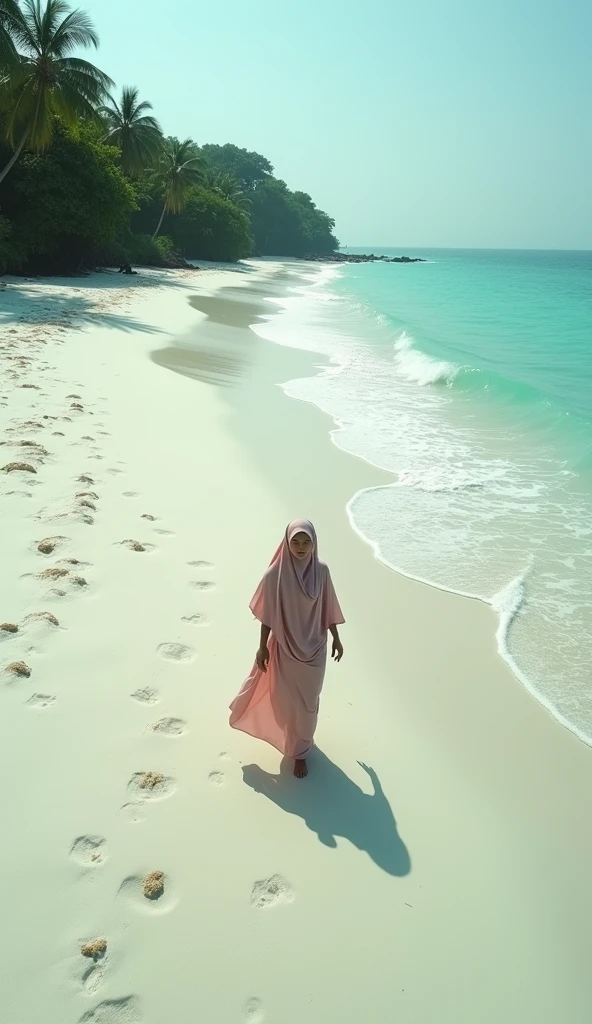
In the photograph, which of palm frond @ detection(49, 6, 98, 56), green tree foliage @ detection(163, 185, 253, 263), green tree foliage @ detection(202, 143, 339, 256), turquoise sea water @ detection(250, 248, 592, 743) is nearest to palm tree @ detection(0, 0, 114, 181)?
palm frond @ detection(49, 6, 98, 56)

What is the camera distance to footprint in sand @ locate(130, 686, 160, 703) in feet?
12.0

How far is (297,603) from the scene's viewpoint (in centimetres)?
317

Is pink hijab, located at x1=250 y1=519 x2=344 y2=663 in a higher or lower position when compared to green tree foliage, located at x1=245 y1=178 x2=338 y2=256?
lower

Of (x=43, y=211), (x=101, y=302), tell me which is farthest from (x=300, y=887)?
(x=43, y=211)

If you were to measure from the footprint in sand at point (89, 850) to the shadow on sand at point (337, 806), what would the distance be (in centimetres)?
79

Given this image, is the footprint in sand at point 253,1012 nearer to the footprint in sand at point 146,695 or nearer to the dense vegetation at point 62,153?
the footprint in sand at point 146,695

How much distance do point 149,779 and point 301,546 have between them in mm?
1347

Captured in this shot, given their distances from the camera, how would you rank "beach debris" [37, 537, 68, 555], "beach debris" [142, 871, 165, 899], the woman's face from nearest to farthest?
1. "beach debris" [142, 871, 165, 899]
2. the woman's face
3. "beach debris" [37, 537, 68, 555]

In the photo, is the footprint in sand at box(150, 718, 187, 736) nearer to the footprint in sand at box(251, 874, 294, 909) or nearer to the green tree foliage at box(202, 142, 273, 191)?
the footprint in sand at box(251, 874, 294, 909)

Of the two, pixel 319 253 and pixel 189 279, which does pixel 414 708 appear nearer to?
pixel 189 279

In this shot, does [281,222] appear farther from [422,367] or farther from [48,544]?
[48,544]

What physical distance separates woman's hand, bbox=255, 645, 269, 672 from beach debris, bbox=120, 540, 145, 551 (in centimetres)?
223

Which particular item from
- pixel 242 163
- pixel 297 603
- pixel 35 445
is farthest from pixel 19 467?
pixel 242 163

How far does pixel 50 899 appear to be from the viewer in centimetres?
252
